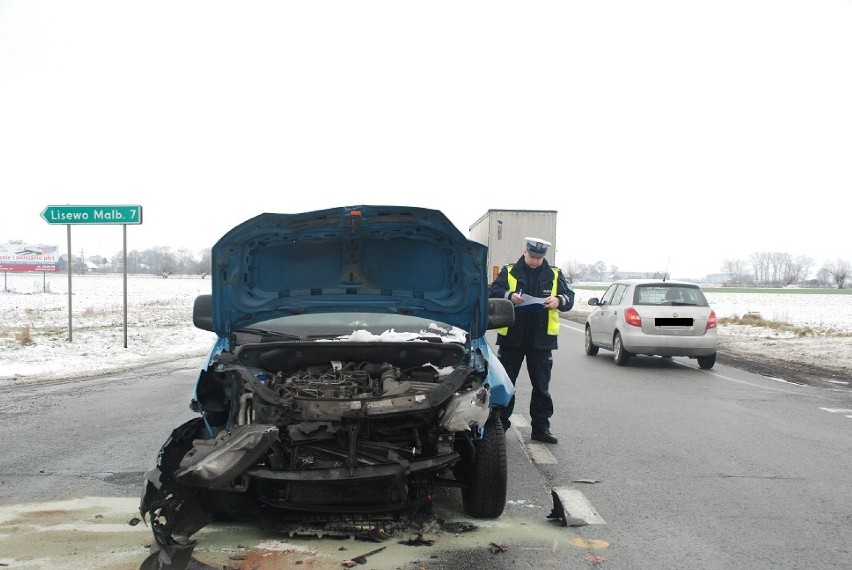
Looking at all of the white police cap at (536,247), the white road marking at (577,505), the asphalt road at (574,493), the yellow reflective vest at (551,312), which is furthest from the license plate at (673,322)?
the white road marking at (577,505)

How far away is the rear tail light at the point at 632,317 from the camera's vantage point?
474 inches

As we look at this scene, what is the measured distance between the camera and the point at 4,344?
46.5 feet

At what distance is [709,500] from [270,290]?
11.1 ft

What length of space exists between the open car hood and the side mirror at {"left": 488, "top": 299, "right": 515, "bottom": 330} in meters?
0.28

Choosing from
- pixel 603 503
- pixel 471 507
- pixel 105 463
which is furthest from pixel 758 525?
pixel 105 463

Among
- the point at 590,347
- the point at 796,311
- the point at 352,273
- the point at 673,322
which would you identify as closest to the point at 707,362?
the point at 673,322

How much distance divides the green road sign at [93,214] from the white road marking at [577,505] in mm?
12081

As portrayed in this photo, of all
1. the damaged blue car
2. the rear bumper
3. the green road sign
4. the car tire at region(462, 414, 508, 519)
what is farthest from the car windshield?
the green road sign

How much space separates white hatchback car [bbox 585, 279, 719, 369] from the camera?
1182 centimetres

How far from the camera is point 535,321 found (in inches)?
247

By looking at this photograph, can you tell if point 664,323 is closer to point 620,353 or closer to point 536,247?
point 620,353

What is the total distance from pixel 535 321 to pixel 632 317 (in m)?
6.45

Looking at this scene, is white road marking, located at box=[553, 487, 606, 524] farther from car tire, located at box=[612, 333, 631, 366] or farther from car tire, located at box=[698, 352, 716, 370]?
car tire, located at box=[698, 352, 716, 370]

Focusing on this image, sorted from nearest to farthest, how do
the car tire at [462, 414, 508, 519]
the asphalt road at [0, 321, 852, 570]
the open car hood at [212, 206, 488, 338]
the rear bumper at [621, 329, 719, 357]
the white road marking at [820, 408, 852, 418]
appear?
the asphalt road at [0, 321, 852, 570]
the car tire at [462, 414, 508, 519]
the open car hood at [212, 206, 488, 338]
the white road marking at [820, 408, 852, 418]
the rear bumper at [621, 329, 719, 357]
